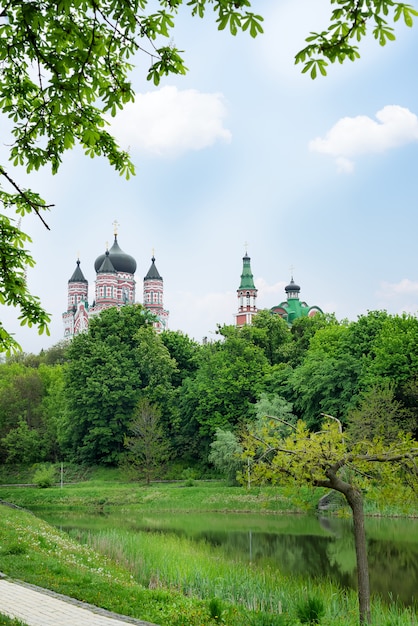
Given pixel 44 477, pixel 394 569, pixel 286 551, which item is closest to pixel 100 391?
pixel 44 477

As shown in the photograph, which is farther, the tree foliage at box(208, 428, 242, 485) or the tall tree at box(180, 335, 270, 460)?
the tall tree at box(180, 335, 270, 460)

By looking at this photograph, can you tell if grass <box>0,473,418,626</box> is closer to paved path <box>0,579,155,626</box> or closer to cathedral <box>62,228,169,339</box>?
paved path <box>0,579,155,626</box>

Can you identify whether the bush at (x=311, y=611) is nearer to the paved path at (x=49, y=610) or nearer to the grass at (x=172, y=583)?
the grass at (x=172, y=583)

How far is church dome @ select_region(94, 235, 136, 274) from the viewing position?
85.9 meters

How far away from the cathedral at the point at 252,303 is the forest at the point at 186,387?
32.9 m

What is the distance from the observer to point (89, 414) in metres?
38.9

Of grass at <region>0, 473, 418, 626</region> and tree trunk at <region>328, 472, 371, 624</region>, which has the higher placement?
tree trunk at <region>328, 472, 371, 624</region>

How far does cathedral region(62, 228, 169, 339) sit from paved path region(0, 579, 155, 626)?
70.9 metres

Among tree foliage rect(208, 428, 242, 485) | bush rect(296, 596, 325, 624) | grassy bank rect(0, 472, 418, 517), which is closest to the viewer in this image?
bush rect(296, 596, 325, 624)

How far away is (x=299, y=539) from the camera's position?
817 inches

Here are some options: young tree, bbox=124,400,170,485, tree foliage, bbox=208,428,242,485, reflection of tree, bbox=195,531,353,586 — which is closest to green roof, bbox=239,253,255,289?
young tree, bbox=124,400,170,485

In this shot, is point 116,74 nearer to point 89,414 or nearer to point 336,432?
point 336,432

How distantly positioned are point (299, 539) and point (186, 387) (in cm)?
2002

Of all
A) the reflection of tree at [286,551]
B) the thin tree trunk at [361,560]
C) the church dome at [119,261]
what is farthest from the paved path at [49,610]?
the church dome at [119,261]
